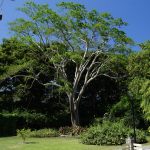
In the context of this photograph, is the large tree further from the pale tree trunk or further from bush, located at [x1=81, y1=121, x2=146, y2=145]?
bush, located at [x1=81, y1=121, x2=146, y2=145]

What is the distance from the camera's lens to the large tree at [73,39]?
38.1 meters

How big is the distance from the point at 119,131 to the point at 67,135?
9.16 m

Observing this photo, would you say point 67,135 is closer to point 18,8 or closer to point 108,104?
point 108,104

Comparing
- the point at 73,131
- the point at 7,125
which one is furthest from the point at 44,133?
the point at 7,125

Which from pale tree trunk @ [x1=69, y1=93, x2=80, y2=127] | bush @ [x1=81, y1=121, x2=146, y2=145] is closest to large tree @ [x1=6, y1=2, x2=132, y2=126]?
pale tree trunk @ [x1=69, y1=93, x2=80, y2=127]

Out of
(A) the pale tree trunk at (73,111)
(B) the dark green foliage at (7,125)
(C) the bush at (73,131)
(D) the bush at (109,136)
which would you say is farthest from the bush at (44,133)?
(D) the bush at (109,136)

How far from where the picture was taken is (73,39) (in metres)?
38.7

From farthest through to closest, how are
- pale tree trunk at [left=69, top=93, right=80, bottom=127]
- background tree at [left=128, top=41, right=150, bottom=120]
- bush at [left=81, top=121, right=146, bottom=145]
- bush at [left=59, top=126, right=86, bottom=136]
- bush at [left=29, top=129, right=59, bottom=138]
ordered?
pale tree trunk at [left=69, top=93, right=80, bottom=127] < bush at [left=59, top=126, right=86, bottom=136] < background tree at [left=128, top=41, right=150, bottom=120] < bush at [left=29, top=129, right=59, bottom=138] < bush at [left=81, top=121, right=146, bottom=145]

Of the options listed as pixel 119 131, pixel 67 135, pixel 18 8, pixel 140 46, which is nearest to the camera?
pixel 119 131

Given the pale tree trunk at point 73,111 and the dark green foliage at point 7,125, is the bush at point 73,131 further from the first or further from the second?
the dark green foliage at point 7,125

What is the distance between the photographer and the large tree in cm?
3812

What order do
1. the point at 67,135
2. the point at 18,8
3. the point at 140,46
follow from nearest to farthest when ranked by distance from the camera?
the point at 67,135, the point at 140,46, the point at 18,8

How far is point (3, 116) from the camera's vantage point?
36.5m

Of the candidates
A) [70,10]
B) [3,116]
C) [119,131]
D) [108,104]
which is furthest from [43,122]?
[119,131]
